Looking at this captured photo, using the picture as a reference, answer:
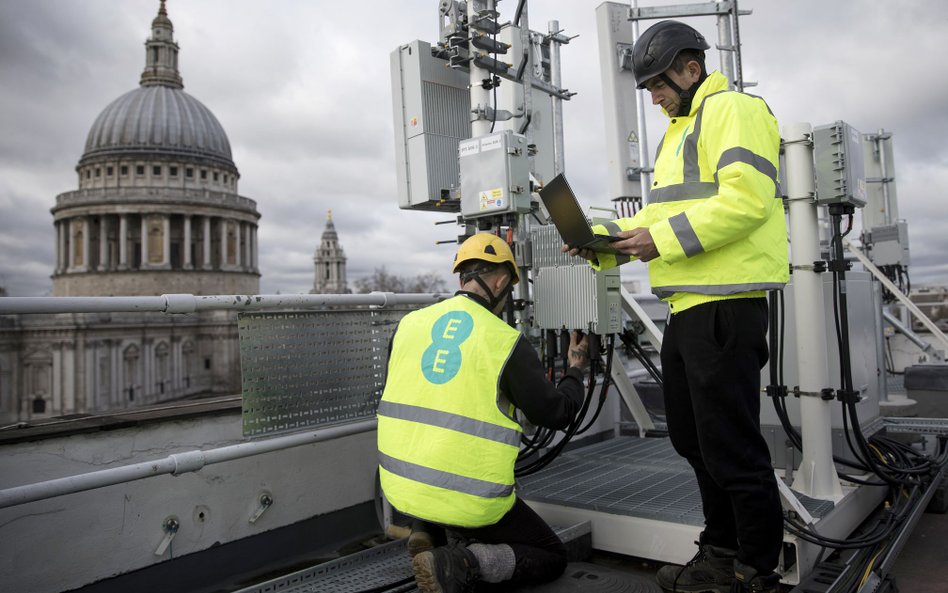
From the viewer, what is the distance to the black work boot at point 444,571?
86.0 inches

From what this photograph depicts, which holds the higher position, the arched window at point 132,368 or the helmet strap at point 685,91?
the helmet strap at point 685,91

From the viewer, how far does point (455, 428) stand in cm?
231

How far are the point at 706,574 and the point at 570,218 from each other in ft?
4.38

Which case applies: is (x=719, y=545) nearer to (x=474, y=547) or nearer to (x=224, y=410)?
(x=474, y=547)

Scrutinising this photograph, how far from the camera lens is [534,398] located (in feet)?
7.97

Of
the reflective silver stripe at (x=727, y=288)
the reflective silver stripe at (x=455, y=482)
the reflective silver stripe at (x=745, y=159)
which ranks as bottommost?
the reflective silver stripe at (x=455, y=482)

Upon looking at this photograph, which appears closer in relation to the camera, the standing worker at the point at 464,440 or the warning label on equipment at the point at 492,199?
the standing worker at the point at 464,440

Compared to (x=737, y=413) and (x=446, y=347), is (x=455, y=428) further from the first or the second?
(x=737, y=413)

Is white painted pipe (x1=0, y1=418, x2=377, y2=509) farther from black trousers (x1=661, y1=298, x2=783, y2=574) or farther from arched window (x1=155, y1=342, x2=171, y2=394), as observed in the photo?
arched window (x1=155, y1=342, x2=171, y2=394)

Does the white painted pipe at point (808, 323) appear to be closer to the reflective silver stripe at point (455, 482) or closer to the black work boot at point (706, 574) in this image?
the black work boot at point (706, 574)

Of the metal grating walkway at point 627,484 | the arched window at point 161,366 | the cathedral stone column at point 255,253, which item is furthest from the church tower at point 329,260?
the metal grating walkway at point 627,484

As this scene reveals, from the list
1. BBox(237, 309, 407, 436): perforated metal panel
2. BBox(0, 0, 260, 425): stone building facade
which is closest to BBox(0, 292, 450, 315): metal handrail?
BBox(237, 309, 407, 436): perforated metal panel

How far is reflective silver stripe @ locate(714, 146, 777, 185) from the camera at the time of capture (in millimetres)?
2072

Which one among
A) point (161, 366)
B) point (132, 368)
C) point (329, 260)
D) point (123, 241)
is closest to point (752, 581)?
point (132, 368)
